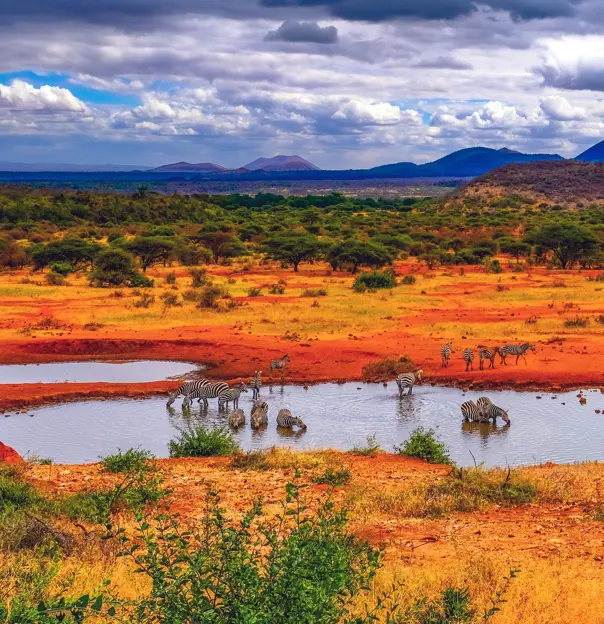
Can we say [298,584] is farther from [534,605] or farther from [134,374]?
[134,374]

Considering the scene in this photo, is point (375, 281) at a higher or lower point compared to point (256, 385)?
higher

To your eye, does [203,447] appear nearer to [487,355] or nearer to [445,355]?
[445,355]

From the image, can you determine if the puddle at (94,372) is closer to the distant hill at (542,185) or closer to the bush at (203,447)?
the bush at (203,447)

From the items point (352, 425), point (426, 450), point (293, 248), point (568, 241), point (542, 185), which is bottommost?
point (352, 425)

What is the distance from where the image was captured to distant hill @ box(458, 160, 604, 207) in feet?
363

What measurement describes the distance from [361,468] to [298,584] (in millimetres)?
7887

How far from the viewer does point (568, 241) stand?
49438mm

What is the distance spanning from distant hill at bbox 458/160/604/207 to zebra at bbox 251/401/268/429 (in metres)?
89.4

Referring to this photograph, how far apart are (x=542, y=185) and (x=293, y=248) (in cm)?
7863

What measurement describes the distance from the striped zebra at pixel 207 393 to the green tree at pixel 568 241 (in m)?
35.9

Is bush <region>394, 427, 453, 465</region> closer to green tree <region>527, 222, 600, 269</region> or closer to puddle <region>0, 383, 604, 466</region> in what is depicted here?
puddle <region>0, 383, 604, 466</region>

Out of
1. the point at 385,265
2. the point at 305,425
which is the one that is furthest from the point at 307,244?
the point at 305,425

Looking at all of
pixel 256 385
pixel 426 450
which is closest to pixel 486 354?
pixel 256 385

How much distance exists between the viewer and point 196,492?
11.2m
